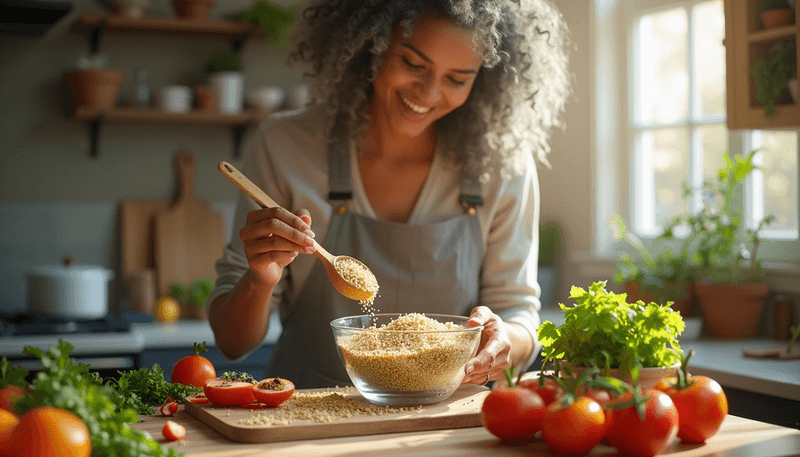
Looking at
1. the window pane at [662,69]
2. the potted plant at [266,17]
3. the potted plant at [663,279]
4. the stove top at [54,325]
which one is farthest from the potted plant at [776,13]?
the stove top at [54,325]

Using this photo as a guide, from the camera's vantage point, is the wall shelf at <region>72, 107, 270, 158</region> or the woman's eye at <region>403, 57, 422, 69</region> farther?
the wall shelf at <region>72, 107, 270, 158</region>

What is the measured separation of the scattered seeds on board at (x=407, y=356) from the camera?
118 centimetres

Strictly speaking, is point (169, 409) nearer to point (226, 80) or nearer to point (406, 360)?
point (406, 360)

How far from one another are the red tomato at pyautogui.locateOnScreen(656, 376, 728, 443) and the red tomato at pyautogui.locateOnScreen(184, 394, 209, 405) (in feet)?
2.15

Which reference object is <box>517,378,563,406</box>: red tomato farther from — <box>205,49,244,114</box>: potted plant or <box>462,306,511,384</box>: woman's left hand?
<box>205,49,244,114</box>: potted plant

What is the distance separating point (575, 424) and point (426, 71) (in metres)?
0.80

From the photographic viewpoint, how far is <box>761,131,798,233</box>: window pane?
8.50 feet

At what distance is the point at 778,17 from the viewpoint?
222 centimetres

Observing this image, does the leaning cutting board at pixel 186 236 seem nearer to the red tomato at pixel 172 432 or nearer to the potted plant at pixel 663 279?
the potted plant at pixel 663 279

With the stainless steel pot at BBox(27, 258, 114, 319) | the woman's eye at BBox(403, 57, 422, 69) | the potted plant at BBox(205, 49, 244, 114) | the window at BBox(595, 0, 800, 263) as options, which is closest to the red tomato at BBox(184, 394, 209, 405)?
the woman's eye at BBox(403, 57, 422, 69)

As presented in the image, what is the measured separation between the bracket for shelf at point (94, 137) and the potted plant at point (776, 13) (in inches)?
96.9

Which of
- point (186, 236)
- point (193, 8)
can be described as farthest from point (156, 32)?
point (186, 236)

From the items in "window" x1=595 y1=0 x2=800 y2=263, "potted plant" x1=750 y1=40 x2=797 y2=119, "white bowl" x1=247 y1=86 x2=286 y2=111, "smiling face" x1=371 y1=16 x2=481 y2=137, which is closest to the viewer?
"smiling face" x1=371 y1=16 x2=481 y2=137

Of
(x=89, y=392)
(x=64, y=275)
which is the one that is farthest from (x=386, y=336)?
(x=64, y=275)
